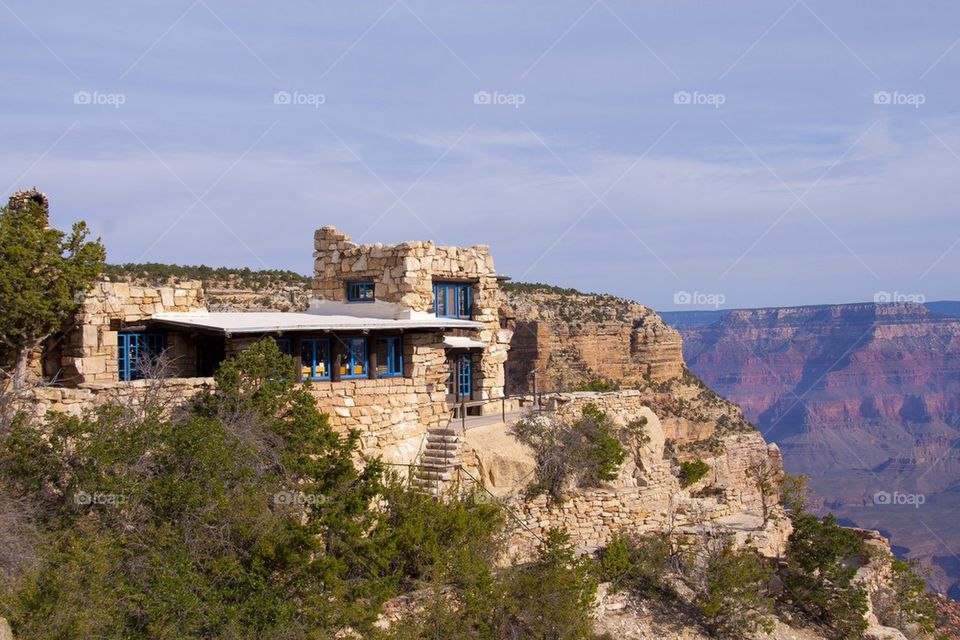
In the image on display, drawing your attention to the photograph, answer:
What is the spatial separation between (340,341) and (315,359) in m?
0.69

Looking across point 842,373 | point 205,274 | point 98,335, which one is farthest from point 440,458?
point 842,373

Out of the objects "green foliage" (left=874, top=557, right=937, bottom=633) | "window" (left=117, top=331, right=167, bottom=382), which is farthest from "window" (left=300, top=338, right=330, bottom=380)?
"green foliage" (left=874, top=557, right=937, bottom=633)

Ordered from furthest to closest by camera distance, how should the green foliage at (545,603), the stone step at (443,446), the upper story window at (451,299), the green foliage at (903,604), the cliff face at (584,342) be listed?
the cliff face at (584,342)
the upper story window at (451,299)
the green foliage at (903,604)
the stone step at (443,446)
the green foliage at (545,603)

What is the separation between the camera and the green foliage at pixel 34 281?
1933 centimetres

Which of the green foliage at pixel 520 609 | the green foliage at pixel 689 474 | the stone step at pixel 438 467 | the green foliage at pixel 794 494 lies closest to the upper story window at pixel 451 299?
the stone step at pixel 438 467

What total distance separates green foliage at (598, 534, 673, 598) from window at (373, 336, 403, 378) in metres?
6.40

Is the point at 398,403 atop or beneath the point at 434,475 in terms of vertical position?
atop

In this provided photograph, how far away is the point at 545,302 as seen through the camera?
6894cm

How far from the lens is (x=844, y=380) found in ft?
488

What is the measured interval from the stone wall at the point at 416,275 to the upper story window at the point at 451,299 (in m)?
0.21

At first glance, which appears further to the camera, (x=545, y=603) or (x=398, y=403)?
(x=398, y=403)

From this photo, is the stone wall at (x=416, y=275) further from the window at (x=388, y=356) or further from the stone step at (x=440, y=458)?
the stone step at (x=440, y=458)

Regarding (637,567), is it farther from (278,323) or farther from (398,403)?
(278,323)

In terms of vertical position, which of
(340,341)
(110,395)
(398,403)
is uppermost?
(340,341)
